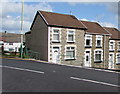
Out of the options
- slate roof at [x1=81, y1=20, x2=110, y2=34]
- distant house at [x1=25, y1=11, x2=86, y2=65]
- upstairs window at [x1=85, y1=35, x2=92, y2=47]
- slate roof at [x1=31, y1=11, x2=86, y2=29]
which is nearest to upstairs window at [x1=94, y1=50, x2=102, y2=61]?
upstairs window at [x1=85, y1=35, x2=92, y2=47]

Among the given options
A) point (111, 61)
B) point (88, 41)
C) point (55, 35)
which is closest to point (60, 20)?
point (55, 35)

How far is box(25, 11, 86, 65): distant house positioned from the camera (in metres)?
19.9

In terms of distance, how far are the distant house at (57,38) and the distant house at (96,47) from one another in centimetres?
162

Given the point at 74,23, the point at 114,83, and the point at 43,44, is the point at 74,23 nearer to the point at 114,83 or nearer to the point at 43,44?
the point at 43,44

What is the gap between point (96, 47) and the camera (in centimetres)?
2505

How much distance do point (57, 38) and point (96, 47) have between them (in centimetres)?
799

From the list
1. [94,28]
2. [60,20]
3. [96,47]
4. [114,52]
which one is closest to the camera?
[60,20]

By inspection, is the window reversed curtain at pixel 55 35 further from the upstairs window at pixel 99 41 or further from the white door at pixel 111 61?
the white door at pixel 111 61

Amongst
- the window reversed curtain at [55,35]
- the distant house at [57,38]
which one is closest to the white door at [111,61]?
the distant house at [57,38]

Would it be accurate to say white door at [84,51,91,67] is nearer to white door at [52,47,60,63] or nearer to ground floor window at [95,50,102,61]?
ground floor window at [95,50,102,61]

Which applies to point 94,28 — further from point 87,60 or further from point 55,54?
point 55,54

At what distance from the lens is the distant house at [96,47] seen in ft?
79.5

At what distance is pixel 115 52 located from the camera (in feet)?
93.8

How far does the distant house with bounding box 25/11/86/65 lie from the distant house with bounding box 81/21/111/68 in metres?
1.62
